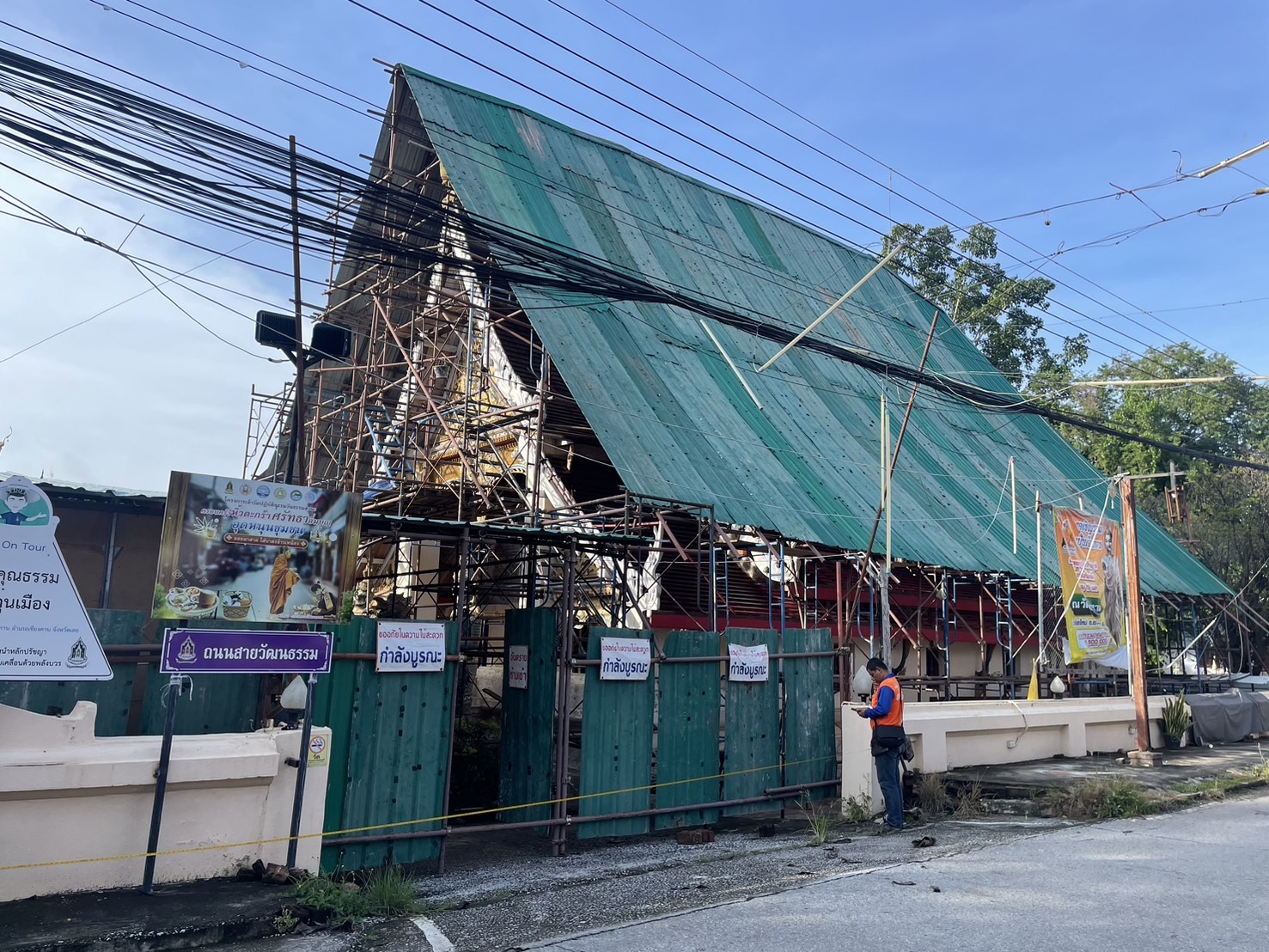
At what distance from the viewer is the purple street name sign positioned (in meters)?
6.59

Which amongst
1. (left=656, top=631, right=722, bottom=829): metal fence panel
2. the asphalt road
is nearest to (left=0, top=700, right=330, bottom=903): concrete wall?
the asphalt road

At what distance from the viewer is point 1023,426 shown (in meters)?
26.2

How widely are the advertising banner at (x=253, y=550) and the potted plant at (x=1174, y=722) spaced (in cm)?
1377

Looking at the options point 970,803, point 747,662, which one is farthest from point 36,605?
point 970,803

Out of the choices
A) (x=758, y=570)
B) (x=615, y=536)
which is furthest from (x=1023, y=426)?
(x=615, y=536)

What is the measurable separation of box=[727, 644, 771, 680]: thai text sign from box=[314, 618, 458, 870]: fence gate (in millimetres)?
3362

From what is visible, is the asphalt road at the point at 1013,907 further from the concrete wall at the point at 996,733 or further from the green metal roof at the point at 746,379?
the green metal roof at the point at 746,379

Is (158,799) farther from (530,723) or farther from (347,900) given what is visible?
(530,723)

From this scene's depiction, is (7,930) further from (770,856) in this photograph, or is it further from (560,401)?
(560,401)

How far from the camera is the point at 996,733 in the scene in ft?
41.9

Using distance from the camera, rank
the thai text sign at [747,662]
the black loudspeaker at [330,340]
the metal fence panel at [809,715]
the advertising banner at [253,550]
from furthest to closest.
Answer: the black loudspeaker at [330,340]
the metal fence panel at [809,715]
the thai text sign at [747,662]
the advertising banner at [253,550]

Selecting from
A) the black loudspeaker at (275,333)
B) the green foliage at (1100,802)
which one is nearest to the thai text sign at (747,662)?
the green foliage at (1100,802)

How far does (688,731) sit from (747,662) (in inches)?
41.8

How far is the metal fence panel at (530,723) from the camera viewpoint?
30.9 feet
